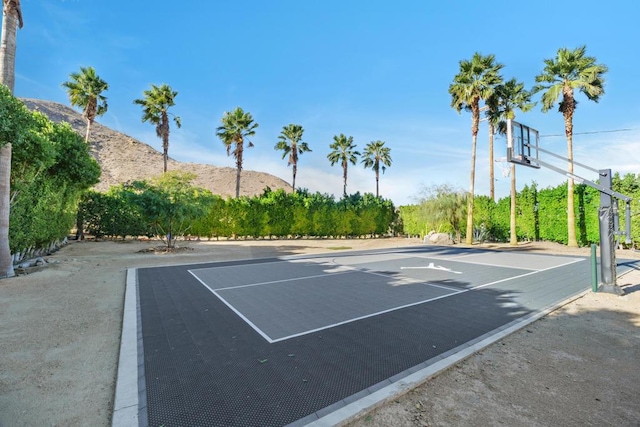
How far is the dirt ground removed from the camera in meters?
2.78

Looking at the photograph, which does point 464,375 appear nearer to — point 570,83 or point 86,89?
point 570,83

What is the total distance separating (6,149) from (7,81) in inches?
93.7

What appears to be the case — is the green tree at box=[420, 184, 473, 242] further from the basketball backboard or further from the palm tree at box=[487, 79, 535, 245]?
the basketball backboard

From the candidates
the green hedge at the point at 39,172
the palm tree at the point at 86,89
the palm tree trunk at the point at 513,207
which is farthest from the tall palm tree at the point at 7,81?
the palm tree trunk at the point at 513,207

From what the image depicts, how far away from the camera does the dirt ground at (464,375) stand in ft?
9.11

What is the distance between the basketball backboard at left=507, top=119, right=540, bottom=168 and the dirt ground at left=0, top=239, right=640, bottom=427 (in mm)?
5158

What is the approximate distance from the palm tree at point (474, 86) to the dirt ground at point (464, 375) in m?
18.5

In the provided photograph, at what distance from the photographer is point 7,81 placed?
9.27 metres

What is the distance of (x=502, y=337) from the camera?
462cm

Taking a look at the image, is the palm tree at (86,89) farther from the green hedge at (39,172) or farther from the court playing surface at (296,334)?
the court playing surface at (296,334)

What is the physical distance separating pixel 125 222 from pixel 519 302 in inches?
975

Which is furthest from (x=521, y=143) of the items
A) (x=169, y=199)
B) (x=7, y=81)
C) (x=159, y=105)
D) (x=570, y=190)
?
(x=159, y=105)

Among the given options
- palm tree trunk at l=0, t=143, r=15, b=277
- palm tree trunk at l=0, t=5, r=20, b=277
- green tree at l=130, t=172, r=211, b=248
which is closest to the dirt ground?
palm tree trunk at l=0, t=143, r=15, b=277

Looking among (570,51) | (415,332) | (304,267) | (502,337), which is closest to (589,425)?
(502,337)
